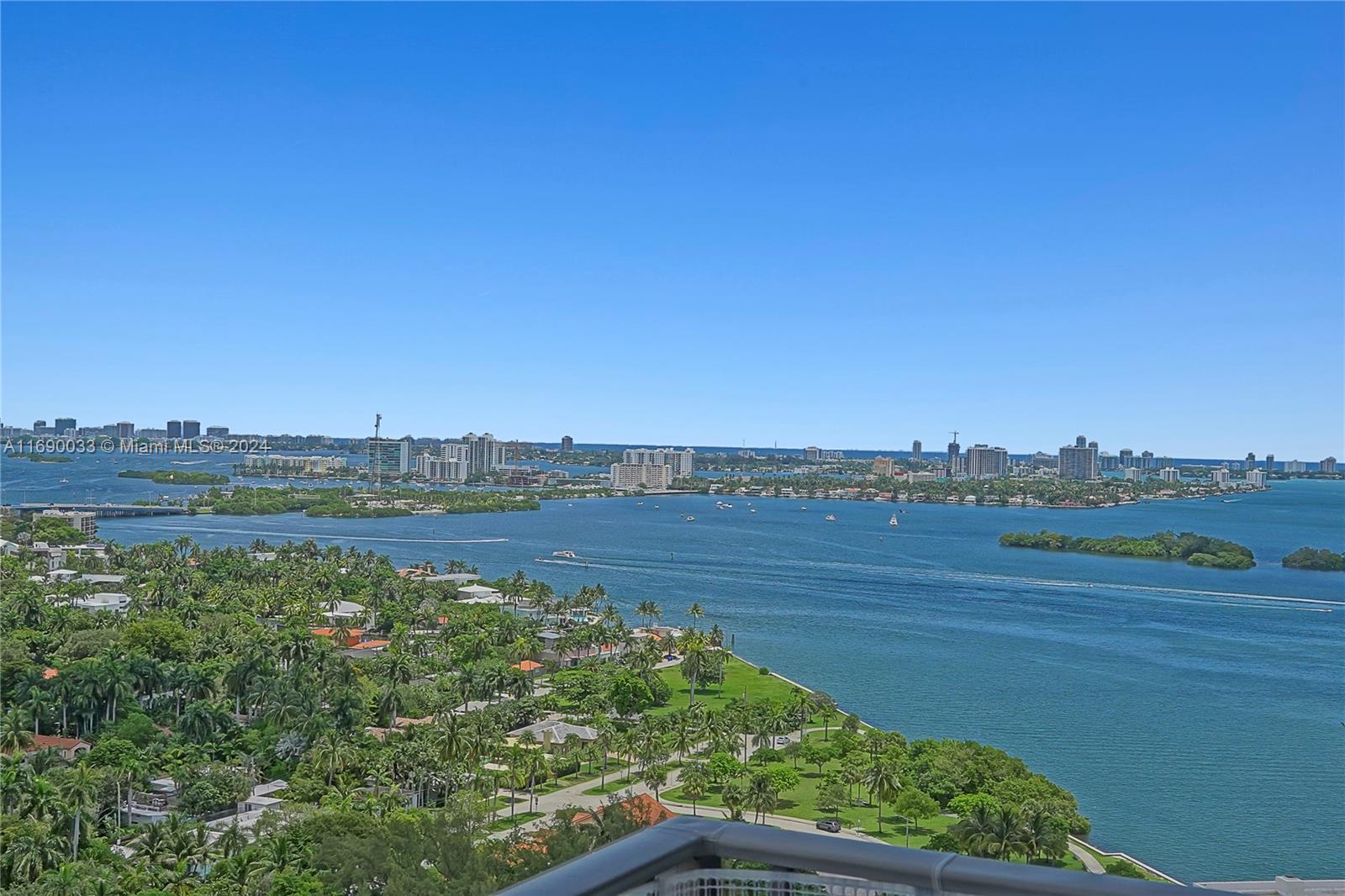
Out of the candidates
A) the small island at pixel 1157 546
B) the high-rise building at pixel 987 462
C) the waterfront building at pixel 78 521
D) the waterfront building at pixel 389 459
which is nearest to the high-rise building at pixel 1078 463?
the high-rise building at pixel 987 462

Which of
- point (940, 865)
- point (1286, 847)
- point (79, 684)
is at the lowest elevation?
point (1286, 847)

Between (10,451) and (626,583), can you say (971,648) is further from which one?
(10,451)

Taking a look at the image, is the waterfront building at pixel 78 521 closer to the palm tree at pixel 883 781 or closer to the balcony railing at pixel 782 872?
the palm tree at pixel 883 781

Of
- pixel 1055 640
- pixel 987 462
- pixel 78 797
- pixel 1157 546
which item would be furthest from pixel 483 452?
pixel 78 797

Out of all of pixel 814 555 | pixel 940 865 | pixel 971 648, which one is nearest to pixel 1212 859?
pixel 971 648

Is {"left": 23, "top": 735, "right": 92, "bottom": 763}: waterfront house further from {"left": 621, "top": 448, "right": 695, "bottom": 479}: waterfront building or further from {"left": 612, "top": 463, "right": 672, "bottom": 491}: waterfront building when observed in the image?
{"left": 621, "top": 448, "right": 695, "bottom": 479}: waterfront building

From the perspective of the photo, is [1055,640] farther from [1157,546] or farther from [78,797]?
[1157,546]
